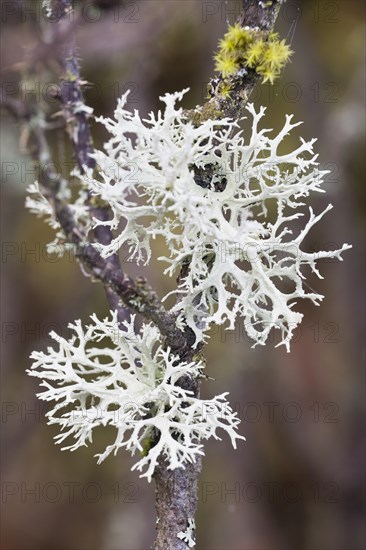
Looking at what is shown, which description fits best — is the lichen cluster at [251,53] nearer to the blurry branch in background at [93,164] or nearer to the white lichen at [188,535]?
the blurry branch in background at [93,164]

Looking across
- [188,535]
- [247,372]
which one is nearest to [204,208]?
[188,535]

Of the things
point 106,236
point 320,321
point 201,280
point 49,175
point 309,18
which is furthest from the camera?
point 320,321


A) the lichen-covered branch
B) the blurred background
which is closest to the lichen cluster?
the lichen-covered branch

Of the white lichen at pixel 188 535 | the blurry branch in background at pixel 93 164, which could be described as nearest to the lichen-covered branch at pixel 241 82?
the blurry branch in background at pixel 93 164

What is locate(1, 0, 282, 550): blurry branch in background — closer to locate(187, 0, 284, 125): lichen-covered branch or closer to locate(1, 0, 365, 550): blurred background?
locate(187, 0, 284, 125): lichen-covered branch

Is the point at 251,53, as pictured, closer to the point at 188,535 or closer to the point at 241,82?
the point at 241,82

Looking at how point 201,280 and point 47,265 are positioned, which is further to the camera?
point 47,265

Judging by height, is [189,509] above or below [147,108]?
below

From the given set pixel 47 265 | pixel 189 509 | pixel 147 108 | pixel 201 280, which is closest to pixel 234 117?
pixel 201 280

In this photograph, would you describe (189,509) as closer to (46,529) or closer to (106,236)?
(106,236)
